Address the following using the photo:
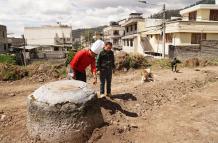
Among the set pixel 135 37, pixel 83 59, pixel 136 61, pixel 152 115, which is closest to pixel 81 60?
pixel 83 59

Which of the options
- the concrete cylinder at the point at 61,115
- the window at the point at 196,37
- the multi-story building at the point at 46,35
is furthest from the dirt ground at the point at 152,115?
the multi-story building at the point at 46,35

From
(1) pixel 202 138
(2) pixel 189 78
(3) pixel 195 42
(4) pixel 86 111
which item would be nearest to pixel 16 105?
(4) pixel 86 111

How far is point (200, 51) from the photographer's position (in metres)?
18.8

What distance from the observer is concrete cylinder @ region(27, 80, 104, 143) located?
520 cm

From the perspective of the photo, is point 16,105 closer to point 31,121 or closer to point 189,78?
point 31,121

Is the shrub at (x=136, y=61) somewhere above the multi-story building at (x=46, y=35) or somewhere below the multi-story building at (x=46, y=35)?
below

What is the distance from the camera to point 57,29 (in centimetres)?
5538

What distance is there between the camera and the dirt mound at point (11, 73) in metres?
12.1

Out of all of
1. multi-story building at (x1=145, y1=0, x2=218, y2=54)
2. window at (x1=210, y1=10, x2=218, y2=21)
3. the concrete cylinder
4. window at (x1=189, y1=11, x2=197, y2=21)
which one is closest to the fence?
multi-story building at (x1=145, y1=0, x2=218, y2=54)

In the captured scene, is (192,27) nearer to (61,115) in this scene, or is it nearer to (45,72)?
(45,72)

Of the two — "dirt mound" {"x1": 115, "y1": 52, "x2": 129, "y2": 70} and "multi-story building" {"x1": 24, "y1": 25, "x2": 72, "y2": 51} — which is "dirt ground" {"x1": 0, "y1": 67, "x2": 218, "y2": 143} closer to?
"dirt mound" {"x1": 115, "y1": 52, "x2": 129, "y2": 70}

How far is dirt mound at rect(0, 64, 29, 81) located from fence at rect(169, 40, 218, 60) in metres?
10.9

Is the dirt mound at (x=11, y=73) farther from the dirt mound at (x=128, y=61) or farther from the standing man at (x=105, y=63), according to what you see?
the standing man at (x=105, y=63)

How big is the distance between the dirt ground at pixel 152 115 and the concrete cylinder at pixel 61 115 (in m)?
0.31
